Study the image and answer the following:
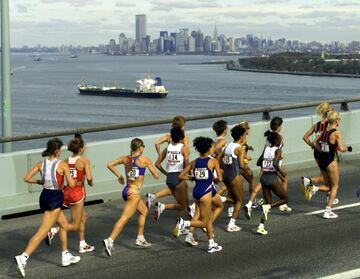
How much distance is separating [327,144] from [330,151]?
12 cm

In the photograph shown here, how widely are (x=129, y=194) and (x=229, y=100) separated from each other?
105109mm

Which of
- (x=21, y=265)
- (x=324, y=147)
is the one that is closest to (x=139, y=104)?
(x=324, y=147)

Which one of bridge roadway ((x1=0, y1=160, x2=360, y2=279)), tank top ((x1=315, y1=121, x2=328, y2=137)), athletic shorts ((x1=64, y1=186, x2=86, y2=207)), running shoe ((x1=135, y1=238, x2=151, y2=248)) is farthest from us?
tank top ((x1=315, y1=121, x2=328, y2=137))

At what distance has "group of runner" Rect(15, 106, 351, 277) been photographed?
7.63 m

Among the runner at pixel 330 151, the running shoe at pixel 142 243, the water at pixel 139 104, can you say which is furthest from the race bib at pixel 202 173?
the water at pixel 139 104

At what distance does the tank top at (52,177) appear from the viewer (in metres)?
7.55

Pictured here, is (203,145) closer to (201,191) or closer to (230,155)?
(201,191)

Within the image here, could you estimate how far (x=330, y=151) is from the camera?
995cm

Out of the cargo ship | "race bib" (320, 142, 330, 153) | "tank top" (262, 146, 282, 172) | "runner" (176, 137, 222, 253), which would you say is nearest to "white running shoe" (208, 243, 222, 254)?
"runner" (176, 137, 222, 253)

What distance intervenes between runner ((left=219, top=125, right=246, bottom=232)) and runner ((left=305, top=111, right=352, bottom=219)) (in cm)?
147

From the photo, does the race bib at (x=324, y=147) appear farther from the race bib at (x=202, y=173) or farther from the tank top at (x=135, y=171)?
the tank top at (x=135, y=171)

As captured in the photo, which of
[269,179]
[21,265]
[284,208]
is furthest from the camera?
[284,208]

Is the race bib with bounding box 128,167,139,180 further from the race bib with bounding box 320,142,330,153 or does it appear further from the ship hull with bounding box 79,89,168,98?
the ship hull with bounding box 79,89,168,98

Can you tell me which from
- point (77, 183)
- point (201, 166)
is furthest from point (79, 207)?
point (201, 166)
